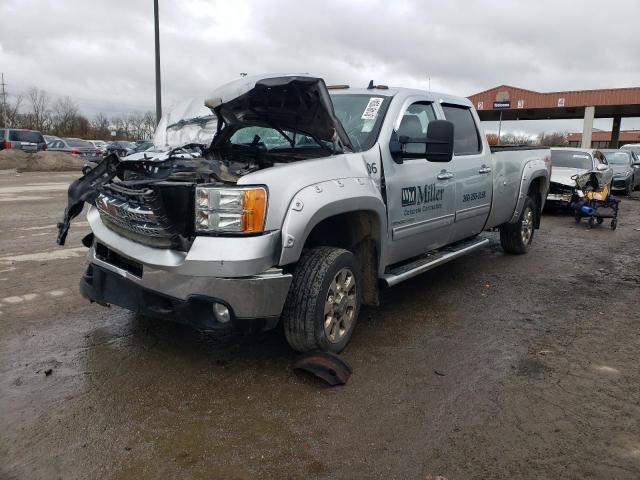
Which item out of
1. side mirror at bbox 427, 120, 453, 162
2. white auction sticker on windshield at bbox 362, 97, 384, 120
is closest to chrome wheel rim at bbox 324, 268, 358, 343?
side mirror at bbox 427, 120, 453, 162

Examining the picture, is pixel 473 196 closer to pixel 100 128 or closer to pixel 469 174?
pixel 469 174

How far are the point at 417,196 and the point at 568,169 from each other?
9545 mm

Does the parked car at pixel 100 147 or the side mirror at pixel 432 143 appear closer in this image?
the side mirror at pixel 432 143

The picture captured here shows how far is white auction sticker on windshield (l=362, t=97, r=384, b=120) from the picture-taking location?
4.39 metres

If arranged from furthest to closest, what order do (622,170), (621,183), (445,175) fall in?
(622,170)
(621,183)
(445,175)

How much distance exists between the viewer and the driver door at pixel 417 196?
4.23 meters

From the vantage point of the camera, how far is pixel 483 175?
573cm

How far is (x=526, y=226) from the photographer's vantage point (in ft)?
24.9

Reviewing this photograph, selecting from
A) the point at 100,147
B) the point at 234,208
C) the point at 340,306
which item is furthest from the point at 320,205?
the point at 100,147

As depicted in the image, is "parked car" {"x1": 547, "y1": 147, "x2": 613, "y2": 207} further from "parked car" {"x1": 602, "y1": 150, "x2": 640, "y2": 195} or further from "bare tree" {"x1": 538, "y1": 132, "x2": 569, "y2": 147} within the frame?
"bare tree" {"x1": 538, "y1": 132, "x2": 569, "y2": 147}

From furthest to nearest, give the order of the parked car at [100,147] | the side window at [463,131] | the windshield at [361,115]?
the parked car at [100,147] → the side window at [463,131] → the windshield at [361,115]

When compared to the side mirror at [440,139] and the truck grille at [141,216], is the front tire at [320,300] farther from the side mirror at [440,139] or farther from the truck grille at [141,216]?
the side mirror at [440,139]

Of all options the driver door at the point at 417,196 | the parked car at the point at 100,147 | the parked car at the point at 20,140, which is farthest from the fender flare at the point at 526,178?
the parked car at the point at 100,147

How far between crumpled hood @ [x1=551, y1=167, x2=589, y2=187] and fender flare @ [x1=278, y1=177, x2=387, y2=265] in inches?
374
